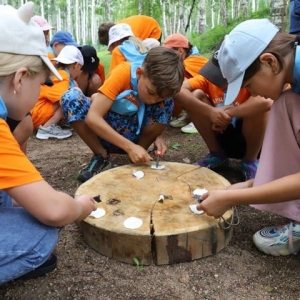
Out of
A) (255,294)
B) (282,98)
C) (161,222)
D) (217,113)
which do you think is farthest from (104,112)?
(255,294)

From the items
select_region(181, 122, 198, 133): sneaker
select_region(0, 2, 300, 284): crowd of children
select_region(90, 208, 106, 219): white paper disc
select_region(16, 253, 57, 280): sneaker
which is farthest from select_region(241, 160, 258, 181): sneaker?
select_region(16, 253, 57, 280): sneaker

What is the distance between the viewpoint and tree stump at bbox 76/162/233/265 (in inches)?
67.1

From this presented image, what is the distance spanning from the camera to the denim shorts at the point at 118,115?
2744mm

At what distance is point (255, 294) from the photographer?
1597 millimetres

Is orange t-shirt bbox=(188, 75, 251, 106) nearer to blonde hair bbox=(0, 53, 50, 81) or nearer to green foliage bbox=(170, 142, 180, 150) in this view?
green foliage bbox=(170, 142, 180, 150)

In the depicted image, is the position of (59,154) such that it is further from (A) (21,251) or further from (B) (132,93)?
(A) (21,251)

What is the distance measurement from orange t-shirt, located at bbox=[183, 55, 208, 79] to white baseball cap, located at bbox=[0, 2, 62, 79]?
8.42 ft

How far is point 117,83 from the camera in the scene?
8.40 ft

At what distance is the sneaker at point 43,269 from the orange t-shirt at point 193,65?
2.61 meters

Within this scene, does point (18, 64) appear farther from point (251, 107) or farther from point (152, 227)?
point (251, 107)

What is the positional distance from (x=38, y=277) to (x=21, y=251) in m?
0.39

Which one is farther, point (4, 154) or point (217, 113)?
point (217, 113)

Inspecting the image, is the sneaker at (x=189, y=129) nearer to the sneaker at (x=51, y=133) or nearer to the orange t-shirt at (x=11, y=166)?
the sneaker at (x=51, y=133)

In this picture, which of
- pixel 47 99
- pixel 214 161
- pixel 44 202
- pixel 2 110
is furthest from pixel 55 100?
pixel 44 202
